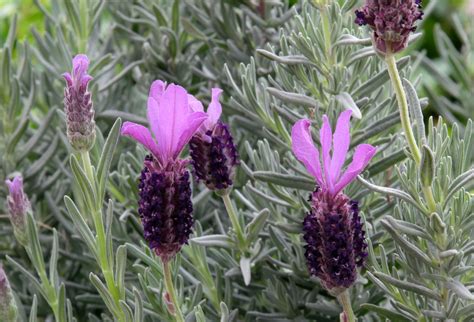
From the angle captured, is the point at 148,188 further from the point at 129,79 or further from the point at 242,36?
the point at 129,79

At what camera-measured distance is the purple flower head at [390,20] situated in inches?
26.5

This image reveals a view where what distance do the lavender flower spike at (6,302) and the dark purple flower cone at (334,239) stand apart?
288 millimetres

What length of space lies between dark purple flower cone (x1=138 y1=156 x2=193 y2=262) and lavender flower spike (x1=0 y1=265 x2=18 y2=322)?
0.16 m

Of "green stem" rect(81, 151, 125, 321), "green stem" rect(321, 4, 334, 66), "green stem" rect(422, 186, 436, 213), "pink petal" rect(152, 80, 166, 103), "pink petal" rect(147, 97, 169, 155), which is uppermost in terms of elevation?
"green stem" rect(321, 4, 334, 66)

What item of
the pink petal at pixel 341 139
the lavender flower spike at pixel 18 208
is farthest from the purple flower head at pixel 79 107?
the pink petal at pixel 341 139

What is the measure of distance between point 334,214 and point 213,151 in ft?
0.47

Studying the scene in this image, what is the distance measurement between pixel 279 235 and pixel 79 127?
0.28 meters

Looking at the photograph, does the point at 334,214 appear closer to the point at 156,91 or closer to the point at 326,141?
the point at 326,141

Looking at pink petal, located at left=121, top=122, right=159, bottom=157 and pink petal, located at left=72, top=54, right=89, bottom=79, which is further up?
pink petal, located at left=72, top=54, right=89, bottom=79

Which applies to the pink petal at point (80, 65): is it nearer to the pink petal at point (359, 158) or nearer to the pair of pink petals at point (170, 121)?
the pair of pink petals at point (170, 121)

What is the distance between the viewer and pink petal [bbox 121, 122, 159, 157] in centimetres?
68

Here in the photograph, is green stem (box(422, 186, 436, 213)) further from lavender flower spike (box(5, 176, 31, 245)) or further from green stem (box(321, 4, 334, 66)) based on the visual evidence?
lavender flower spike (box(5, 176, 31, 245))

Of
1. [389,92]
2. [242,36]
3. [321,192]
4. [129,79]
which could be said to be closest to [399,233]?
[321,192]

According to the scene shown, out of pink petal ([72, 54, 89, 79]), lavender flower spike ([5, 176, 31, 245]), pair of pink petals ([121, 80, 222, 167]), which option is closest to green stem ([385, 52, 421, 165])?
pair of pink petals ([121, 80, 222, 167])
